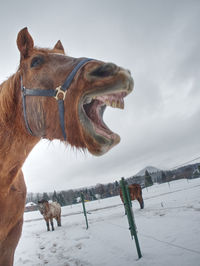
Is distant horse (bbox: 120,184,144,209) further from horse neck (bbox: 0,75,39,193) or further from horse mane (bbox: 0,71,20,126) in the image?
horse mane (bbox: 0,71,20,126)

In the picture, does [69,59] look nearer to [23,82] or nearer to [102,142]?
[23,82]

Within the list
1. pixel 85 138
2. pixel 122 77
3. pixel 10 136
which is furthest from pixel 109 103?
pixel 10 136

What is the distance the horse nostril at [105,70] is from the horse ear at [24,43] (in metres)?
0.88

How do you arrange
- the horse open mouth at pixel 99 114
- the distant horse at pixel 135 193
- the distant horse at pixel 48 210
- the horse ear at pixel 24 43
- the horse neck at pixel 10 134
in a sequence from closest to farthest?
1. the horse open mouth at pixel 99 114
2. the horse ear at pixel 24 43
3. the horse neck at pixel 10 134
4. the distant horse at pixel 48 210
5. the distant horse at pixel 135 193

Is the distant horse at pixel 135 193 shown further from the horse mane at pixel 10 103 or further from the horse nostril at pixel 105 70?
the horse nostril at pixel 105 70

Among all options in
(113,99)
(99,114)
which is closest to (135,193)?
(99,114)

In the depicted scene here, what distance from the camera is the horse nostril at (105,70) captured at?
3.99 ft

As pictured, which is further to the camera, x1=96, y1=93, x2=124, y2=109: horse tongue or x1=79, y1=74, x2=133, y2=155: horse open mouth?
x1=96, y1=93, x2=124, y2=109: horse tongue

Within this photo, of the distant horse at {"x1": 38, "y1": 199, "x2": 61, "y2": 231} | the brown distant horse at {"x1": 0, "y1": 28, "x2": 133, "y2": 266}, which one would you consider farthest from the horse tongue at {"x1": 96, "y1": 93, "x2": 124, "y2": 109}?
the distant horse at {"x1": 38, "y1": 199, "x2": 61, "y2": 231}

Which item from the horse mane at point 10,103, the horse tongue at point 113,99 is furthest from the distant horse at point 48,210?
the horse tongue at point 113,99

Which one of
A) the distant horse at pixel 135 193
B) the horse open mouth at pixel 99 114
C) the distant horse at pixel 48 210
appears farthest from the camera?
the distant horse at pixel 135 193

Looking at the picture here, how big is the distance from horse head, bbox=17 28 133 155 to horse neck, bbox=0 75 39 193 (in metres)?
0.16

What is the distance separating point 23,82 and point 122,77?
41.0 inches

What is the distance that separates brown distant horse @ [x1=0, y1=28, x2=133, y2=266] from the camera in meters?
1.24
